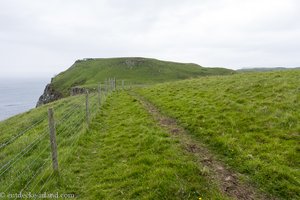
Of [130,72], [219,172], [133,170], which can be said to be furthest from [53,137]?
[130,72]

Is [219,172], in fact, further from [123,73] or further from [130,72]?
[123,73]

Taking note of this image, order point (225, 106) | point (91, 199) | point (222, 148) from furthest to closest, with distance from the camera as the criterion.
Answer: point (225, 106) < point (222, 148) < point (91, 199)

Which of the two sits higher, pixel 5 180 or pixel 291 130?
pixel 291 130

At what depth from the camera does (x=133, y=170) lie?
27.7ft

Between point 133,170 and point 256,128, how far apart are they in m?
6.17

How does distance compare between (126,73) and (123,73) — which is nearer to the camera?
(126,73)

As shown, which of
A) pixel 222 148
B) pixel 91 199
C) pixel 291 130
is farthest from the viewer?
pixel 291 130

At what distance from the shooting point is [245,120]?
1281cm

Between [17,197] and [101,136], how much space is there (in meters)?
6.08

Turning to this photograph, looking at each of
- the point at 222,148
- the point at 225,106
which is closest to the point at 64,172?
the point at 222,148

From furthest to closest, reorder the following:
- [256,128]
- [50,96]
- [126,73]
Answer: [126,73], [50,96], [256,128]

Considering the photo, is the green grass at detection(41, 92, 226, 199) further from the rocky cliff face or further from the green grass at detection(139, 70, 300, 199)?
the rocky cliff face

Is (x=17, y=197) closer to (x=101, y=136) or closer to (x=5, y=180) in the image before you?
(x=5, y=180)

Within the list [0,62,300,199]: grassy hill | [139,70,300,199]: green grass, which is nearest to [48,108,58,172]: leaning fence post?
[0,62,300,199]: grassy hill
